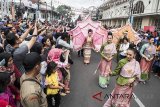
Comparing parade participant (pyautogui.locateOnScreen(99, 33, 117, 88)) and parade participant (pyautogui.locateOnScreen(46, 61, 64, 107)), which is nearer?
parade participant (pyautogui.locateOnScreen(46, 61, 64, 107))

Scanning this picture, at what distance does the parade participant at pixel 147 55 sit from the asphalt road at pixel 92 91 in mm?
405

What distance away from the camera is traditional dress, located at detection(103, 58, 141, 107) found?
15.8 feet

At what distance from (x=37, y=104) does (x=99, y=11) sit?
74828 mm

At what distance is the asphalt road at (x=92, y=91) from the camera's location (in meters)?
6.02

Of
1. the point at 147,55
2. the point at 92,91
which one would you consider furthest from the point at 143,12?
the point at 92,91

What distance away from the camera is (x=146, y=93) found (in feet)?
23.1

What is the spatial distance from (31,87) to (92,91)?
4.52 m

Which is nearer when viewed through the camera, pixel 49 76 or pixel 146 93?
pixel 49 76

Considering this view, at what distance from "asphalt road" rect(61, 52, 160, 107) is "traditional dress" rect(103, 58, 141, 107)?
0.91m

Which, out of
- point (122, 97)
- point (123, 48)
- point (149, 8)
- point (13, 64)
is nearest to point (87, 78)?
point (123, 48)

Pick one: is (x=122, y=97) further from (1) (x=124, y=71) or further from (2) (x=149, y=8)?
(2) (x=149, y=8)

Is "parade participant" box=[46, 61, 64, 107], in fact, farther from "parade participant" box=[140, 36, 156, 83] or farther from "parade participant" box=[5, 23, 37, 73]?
"parade participant" box=[140, 36, 156, 83]

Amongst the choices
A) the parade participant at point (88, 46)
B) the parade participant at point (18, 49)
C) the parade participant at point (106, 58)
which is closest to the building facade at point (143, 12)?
the parade participant at point (88, 46)

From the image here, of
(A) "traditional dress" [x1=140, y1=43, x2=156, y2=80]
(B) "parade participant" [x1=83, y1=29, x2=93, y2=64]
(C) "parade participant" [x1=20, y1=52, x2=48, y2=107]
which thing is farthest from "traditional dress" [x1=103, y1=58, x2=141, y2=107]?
(B) "parade participant" [x1=83, y1=29, x2=93, y2=64]
